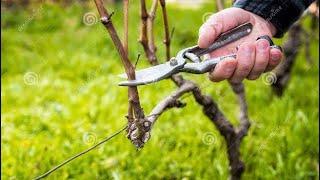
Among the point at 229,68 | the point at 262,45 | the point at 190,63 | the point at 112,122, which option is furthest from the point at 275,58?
the point at 112,122

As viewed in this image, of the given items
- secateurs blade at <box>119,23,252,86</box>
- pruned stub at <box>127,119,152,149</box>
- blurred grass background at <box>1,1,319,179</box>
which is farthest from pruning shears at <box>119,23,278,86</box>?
blurred grass background at <box>1,1,319,179</box>

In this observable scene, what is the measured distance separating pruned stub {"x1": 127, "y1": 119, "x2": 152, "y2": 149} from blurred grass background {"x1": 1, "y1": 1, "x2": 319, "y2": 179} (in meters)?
1.12

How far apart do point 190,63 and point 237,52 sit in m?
0.16

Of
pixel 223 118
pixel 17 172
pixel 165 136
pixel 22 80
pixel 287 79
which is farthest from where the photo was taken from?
pixel 22 80

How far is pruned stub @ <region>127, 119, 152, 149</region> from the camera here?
169 centimetres

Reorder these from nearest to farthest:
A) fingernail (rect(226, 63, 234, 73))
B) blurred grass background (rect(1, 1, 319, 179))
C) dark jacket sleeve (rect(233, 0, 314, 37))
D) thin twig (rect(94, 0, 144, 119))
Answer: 1. thin twig (rect(94, 0, 144, 119))
2. fingernail (rect(226, 63, 234, 73))
3. dark jacket sleeve (rect(233, 0, 314, 37))
4. blurred grass background (rect(1, 1, 319, 179))

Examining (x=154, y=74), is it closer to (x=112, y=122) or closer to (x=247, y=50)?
(x=247, y=50)

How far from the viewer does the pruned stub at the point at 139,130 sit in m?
1.69

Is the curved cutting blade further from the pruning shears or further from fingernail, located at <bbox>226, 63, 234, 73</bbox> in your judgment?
fingernail, located at <bbox>226, 63, 234, 73</bbox>

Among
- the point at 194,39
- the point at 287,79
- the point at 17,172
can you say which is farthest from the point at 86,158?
the point at 194,39

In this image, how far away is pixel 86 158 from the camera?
2.98 meters

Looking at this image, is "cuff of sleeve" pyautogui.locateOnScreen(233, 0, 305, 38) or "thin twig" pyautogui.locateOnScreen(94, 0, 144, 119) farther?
"cuff of sleeve" pyautogui.locateOnScreen(233, 0, 305, 38)

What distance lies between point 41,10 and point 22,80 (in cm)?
230

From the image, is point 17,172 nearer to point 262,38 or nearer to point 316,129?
point 262,38
